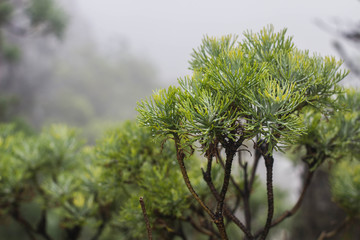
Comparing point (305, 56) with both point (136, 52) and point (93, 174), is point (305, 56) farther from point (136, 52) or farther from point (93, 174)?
point (136, 52)

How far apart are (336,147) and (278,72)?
657mm

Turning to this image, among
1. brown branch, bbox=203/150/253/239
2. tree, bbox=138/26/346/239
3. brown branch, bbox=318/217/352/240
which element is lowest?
brown branch, bbox=318/217/352/240

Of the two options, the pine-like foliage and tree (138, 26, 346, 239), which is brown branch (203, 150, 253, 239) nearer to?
tree (138, 26, 346, 239)

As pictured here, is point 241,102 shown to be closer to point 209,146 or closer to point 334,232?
point 209,146

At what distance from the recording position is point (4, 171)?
7.39ft

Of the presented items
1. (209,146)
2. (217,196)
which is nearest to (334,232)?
(217,196)

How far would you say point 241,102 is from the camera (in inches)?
37.8

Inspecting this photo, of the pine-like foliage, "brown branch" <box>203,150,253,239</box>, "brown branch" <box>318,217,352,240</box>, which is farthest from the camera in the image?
"brown branch" <box>318,217,352,240</box>

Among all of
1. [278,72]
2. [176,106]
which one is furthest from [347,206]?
[176,106]

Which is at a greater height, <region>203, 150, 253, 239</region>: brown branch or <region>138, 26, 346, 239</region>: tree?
<region>138, 26, 346, 239</region>: tree

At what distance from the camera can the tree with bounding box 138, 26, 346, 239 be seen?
93 centimetres

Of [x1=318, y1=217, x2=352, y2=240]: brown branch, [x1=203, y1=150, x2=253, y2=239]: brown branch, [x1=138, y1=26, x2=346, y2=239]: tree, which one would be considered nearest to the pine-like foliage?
[x1=138, y1=26, x2=346, y2=239]: tree

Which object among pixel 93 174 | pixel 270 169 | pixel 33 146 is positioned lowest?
pixel 270 169

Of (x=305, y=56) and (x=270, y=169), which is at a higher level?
(x=305, y=56)
